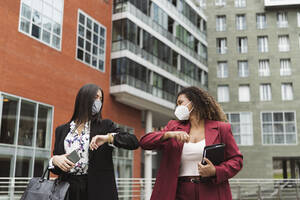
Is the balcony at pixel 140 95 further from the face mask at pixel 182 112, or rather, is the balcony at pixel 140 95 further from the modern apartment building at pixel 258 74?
the face mask at pixel 182 112

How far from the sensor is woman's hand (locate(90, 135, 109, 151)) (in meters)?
3.25

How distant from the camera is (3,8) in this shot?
1806cm

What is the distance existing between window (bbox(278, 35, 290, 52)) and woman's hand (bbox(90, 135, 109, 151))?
44.7m

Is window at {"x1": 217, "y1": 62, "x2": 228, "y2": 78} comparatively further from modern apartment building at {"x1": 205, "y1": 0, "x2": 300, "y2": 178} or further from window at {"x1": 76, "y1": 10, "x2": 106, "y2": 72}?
window at {"x1": 76, "y1": 10, "x2": 106, "y2": 72}

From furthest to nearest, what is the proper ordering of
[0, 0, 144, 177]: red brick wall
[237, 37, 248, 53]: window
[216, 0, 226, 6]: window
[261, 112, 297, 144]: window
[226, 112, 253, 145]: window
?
[216, 0, 226, 6]: window, [237, 37, 248, 53]: window, [226, 112, 253, 145]: window, [261, 112, 297, 144]: window, [0, 0, 144, 177]: red brick wall

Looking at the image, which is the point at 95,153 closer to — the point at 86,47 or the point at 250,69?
the point at 86,47

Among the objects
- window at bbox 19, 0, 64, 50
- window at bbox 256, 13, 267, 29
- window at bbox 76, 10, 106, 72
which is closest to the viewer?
window at bbox 19, 0, 64, 50

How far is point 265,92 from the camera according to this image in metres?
44.5

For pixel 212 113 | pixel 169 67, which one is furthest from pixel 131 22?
pixel 212 113

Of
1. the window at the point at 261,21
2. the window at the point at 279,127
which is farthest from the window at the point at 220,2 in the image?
the window at the point at 279,127

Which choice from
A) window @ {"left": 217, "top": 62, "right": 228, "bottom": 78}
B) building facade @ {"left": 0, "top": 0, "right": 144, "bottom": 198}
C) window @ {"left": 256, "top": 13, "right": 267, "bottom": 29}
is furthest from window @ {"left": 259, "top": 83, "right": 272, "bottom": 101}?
building facade @ {"left": 0, "top": 0, "right": 144, "bottom": 198}

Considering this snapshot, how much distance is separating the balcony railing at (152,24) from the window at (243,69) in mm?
7888

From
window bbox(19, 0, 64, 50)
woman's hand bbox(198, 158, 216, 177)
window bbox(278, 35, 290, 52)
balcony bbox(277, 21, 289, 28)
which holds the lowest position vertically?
woman's hand bbox(198, 158, 216, 177)

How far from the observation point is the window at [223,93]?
45469 mm
